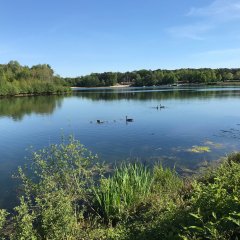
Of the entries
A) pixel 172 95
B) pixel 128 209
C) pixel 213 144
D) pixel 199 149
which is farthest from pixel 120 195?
pixel 172 95

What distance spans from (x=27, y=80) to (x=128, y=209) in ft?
411

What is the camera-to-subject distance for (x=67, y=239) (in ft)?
26.8

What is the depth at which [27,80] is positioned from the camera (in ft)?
420

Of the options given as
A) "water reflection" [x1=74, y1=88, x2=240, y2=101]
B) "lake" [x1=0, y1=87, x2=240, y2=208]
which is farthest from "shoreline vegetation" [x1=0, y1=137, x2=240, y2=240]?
"water reflection" [x1=74, y1=88, x2=240, y2=101]

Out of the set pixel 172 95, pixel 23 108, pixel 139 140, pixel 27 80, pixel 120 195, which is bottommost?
pixel 139 140

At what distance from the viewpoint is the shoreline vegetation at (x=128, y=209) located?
580 centimetres

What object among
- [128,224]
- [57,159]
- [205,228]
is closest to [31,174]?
[57,159]

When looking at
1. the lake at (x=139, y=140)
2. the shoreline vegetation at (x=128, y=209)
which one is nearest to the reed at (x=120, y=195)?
the shoreline vegetation at (x=128, y=209)

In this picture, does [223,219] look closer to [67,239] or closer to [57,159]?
[67,239]

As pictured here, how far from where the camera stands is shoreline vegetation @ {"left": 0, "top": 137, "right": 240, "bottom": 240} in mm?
5805

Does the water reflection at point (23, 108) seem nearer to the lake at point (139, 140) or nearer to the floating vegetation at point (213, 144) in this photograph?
the lake at point (139, 140)

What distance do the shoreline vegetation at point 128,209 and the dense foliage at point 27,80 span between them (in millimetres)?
99129

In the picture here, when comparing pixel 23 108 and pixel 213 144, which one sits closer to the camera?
pixel 213 144

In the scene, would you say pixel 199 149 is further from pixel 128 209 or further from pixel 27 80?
pixel 27 80
